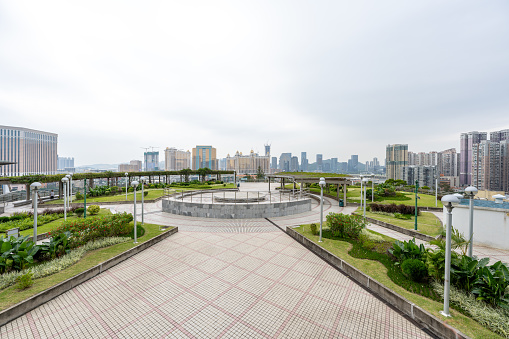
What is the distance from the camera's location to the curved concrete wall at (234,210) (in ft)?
47.8

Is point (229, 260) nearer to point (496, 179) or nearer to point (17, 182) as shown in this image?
point (17, 182)

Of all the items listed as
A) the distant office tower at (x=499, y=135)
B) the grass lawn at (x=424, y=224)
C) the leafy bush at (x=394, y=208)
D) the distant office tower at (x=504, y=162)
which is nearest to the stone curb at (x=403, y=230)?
the grass lawn at (x=424, y=224)

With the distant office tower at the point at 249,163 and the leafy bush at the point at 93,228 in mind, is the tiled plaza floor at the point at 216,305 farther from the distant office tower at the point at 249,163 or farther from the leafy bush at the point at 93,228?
the distant office tower at the point at 249,163

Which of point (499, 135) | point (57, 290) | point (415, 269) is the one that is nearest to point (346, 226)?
point (415, 269)

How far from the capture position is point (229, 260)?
7844 millimetres

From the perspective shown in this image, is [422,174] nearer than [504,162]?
No

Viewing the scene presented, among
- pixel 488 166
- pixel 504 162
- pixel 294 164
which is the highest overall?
pixel 294 164

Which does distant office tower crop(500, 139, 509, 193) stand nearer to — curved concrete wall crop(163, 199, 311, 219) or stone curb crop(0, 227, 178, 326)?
curved concrete wall crop(163, 199, 311, 219)

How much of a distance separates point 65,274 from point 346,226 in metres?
11.4

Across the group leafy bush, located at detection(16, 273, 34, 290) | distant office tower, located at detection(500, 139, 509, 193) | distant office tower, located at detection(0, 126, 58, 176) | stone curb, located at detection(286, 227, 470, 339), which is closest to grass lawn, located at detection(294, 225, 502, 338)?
stone curb, located at detection(286, 227, 470, 339)

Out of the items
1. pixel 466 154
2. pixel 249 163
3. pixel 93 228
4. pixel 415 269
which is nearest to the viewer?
pixel 415 269

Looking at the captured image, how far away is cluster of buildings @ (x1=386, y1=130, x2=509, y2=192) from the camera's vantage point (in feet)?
145

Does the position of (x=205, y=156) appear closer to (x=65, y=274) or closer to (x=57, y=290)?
(x=65, y=274)

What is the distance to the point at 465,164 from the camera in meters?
63.1
